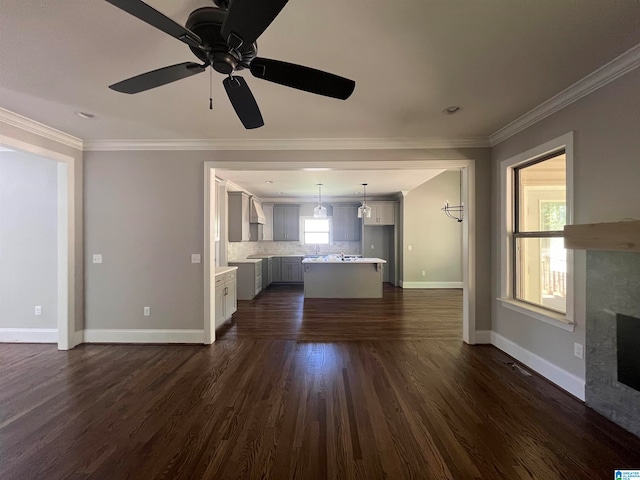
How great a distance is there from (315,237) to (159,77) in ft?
24.2

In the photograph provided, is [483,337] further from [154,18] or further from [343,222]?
[343,222]

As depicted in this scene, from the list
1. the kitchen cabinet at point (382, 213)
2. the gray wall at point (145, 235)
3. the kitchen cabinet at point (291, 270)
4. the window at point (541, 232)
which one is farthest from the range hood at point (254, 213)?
the window at point (541, 232)

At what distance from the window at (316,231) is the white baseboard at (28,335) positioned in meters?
6.15

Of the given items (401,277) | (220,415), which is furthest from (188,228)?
(401,277)

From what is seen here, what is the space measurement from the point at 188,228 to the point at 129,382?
1823 mm

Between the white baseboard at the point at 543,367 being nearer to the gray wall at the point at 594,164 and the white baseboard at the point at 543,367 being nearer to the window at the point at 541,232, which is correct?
the gray wall at the point at 594,164

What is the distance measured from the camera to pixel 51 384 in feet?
8.64

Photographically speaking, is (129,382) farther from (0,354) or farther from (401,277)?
(401,277)

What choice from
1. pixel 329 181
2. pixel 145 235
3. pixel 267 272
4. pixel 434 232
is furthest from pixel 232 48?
pixel 434 232

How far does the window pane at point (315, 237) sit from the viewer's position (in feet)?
29.1

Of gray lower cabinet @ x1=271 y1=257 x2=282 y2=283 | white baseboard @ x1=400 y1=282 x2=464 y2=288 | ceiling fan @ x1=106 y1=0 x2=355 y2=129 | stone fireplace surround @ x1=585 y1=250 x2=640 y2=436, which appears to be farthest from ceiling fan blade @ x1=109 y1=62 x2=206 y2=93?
white baseboard @ x1=400 y1=282 x2=464 y2=288

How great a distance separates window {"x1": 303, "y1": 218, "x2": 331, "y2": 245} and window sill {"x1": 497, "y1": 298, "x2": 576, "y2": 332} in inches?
230

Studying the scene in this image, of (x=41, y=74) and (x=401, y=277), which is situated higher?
(x=41, y=74)

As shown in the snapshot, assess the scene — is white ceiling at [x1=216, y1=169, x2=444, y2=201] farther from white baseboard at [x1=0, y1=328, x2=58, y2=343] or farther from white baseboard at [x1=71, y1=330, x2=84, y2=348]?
white baseboard at [x1=0, y1=328, x2=58, y2=343]
